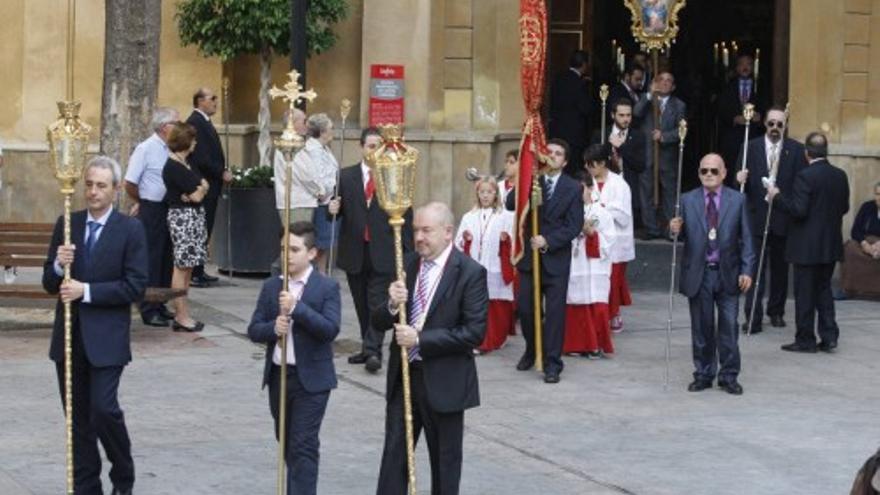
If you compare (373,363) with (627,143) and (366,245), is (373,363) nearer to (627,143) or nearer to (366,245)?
(366,245)

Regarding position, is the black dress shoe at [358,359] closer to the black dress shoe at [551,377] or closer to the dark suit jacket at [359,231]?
the dark suit jacket at [359,231]

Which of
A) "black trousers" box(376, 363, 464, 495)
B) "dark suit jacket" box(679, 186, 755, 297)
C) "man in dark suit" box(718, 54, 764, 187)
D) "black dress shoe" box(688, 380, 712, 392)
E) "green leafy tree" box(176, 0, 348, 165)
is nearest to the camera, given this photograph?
"black trousers" box(376, 363, 464, 495)

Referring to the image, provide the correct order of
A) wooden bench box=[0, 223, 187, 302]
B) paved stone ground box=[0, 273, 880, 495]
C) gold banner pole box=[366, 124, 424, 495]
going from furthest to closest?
wooden bench box=[0, 223, 187, 302]
paved stone ground box=[0, 273, 880, 495]
gold banner pole box=[366, 124, 424, 495]

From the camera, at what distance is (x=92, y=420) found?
1113 cm

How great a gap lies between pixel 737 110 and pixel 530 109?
7.23m

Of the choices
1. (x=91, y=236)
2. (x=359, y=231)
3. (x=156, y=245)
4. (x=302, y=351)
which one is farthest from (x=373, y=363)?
(x=302, y=351)

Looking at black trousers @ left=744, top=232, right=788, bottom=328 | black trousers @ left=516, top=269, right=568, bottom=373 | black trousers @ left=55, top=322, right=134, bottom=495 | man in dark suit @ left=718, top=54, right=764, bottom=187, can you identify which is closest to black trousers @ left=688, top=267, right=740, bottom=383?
black trousers @ left=516, top=269, right=568, bottom=373

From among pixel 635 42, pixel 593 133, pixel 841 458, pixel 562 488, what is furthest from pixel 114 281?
pixel 635 42

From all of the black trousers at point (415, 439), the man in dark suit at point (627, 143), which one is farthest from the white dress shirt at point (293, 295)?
the man in dark suit at point (627, 143)

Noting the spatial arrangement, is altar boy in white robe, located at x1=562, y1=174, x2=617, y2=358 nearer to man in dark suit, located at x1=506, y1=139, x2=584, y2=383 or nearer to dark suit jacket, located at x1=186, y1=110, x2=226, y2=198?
man in dark suit, located at x1=506, y1=139, x2=584, y2=383

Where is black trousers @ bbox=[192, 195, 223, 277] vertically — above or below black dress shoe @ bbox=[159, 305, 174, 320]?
above

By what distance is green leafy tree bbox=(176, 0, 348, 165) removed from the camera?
21391 millimetres

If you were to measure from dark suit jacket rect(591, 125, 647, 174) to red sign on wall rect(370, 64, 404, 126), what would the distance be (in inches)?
92.5

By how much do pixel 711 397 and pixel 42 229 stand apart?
20.6 feet
